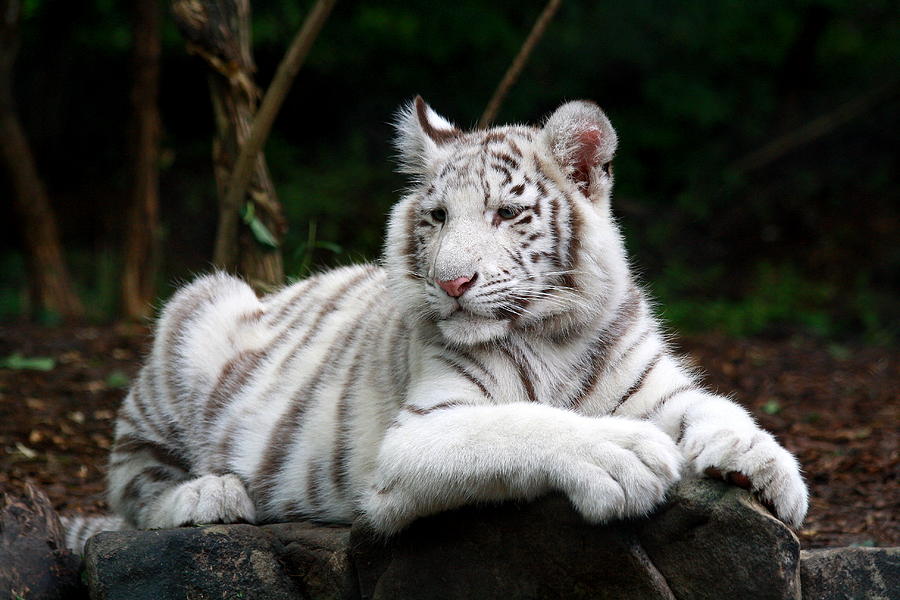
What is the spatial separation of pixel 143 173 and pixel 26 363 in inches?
106

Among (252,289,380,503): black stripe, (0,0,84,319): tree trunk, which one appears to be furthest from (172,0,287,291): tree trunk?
(0,0,84,319): tree trunk

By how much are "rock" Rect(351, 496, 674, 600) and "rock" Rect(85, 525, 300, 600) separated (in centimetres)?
34

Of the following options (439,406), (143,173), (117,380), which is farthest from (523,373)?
(143,173)

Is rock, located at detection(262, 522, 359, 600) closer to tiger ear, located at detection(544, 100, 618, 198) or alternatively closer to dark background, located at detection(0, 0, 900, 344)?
tiger ear, located at detection(544, 100, 618, 198)

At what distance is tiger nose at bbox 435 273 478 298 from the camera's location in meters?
2.70

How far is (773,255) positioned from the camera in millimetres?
9617

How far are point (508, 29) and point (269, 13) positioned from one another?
7.63 feet

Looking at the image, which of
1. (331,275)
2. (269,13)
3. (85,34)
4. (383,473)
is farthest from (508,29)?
(383,473)

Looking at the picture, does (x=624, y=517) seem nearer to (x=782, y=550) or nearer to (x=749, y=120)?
(x=782, y=550)

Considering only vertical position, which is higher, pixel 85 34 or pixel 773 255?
pixel 85 34

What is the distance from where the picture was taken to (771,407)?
5512 mm

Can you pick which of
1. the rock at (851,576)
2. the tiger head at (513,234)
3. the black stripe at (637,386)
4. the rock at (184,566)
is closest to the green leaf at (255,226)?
the tiger head at (513,234)

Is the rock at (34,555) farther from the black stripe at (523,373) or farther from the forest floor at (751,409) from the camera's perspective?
the black stripe at (523,373)

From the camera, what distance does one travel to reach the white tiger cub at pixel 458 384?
2.43 meters
